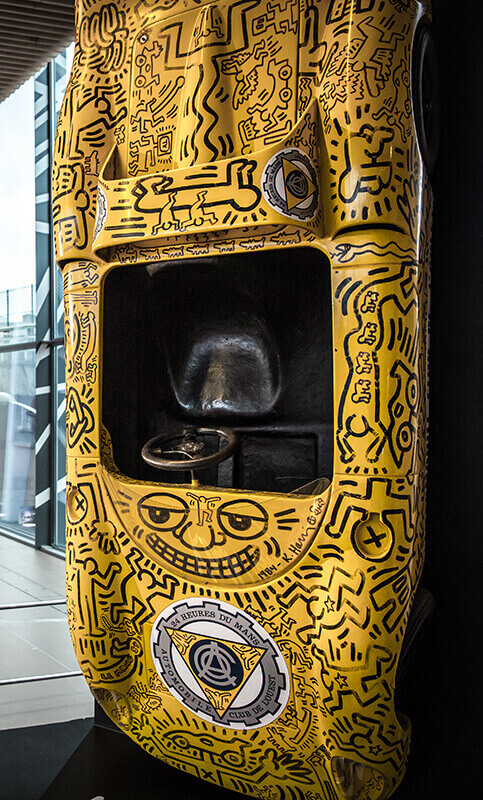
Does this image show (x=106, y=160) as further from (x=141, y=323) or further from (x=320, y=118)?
(x=320, y=118)

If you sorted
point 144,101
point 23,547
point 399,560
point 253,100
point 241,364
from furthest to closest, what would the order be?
point 23,547 → point 241,364 → point 144,101 → point 253,100 → point 399,560

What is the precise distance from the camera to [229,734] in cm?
143

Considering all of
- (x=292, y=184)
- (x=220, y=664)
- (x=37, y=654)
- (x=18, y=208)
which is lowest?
(x=37, y=654)

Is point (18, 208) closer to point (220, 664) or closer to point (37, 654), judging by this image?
point (37, 654)

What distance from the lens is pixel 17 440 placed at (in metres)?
5.48

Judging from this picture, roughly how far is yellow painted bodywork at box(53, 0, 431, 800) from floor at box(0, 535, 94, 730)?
2.39 ft

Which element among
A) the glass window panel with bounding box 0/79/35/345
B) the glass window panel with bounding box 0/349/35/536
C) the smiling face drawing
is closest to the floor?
the smiling face drawing

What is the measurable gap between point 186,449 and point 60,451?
3.68 m

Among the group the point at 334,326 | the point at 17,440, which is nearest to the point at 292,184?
the point at 334,326

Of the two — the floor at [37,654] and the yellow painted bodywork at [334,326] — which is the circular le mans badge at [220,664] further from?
the floor at [37,654]

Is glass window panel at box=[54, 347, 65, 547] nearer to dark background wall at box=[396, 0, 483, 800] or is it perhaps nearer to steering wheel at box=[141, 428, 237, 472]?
steering wheel at box=[141, 428, 237, 472]

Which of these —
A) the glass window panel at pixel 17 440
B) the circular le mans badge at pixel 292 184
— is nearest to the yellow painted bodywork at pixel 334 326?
the circular le mans badge at pixel 292 184

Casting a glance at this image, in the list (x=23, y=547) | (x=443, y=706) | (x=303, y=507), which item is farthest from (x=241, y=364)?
(x=23, y=547)

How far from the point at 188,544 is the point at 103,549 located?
0.23 m
